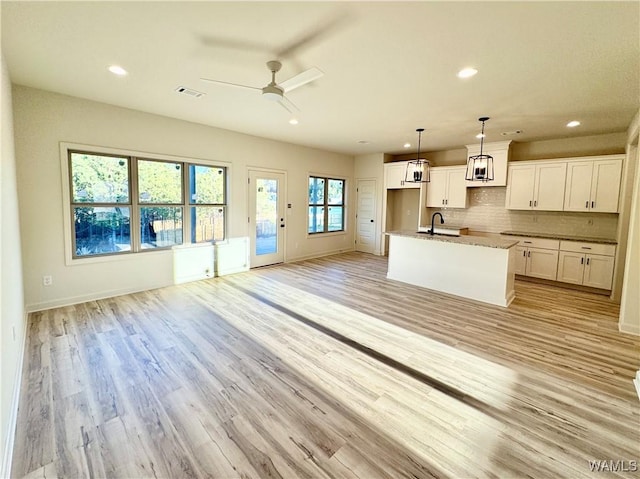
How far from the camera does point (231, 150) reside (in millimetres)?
5617

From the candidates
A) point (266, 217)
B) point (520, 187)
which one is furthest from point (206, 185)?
point (520, 187)

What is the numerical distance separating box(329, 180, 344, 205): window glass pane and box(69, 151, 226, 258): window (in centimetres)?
319

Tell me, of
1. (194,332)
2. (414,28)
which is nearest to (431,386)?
(194,332)

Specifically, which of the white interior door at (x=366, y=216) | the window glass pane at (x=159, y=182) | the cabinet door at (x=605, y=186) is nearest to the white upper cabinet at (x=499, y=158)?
the cabinet door at (x=605, y=186)

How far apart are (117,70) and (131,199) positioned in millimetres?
2024

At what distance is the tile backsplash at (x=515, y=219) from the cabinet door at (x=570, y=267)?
2.39 ft

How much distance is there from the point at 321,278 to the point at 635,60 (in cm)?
471

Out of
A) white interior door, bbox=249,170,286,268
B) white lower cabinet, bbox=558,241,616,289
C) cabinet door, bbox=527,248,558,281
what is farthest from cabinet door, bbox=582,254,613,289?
white interior door, bbox=249,170,286,268

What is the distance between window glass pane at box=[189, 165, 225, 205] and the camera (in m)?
5.23

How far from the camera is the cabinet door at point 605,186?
4.82 m

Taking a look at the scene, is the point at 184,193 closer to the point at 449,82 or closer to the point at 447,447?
the point at 449,82

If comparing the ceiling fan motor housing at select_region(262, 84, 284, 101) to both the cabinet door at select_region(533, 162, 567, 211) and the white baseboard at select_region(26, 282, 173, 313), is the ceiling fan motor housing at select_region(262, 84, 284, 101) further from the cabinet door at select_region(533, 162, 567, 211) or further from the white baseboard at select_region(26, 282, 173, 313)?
the cabinet door at select_region(533, 162, 567, 211)

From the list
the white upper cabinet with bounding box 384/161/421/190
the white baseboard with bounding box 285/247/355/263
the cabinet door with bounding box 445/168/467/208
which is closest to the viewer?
the cabinet door with bounding box 445/168/467/208

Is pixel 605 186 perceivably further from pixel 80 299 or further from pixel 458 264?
pixel 80 299
